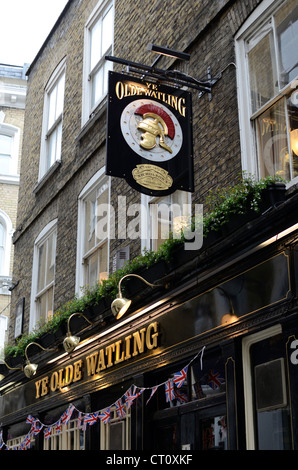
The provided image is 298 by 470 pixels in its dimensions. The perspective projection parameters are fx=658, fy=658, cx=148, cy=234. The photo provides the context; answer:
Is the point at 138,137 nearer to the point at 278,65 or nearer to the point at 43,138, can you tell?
the point at 278,65

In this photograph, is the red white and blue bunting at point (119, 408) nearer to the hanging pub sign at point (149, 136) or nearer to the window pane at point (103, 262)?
the hanging pub sign at point (149, 136)

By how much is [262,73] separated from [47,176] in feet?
24.0

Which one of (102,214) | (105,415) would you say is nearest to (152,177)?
(105,415)

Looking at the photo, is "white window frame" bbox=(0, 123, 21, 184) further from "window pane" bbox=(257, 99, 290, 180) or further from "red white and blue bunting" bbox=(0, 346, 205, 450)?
"window pane" bbox=(257, 99, 290, 180)

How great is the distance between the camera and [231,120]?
8.01m

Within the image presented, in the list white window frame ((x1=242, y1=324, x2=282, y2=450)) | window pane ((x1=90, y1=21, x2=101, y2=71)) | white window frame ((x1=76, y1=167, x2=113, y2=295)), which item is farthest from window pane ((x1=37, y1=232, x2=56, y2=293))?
white window frame ((x1=242, y1=324, x2=282, y2=450))

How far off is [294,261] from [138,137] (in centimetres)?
265

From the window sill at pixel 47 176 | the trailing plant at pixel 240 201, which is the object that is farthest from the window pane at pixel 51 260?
the trailing plant at pixel 240 201

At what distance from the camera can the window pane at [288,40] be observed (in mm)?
7262

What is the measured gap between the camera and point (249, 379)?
21.8 feet

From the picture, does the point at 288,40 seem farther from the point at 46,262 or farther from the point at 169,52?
the point at 46,262

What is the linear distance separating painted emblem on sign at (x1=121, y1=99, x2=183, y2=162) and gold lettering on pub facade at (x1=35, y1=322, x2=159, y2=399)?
2.16 meters

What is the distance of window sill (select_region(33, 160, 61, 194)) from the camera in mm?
13705

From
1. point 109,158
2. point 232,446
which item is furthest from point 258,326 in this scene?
point 109,158
